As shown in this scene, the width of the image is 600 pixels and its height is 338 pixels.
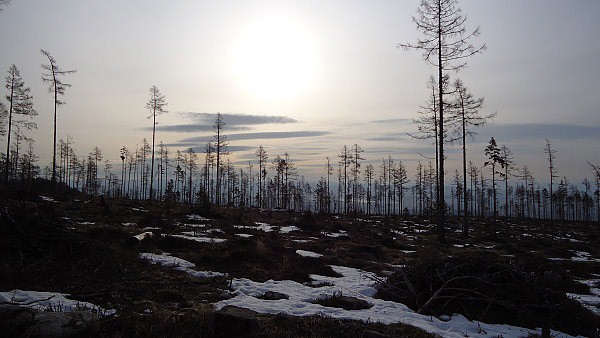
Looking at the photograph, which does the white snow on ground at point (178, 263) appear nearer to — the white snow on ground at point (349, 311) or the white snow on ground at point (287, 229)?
the white snow on ground at point (349, 311)

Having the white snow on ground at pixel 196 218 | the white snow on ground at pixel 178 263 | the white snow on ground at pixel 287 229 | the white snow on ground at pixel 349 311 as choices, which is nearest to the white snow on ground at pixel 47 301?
the white snow on ground at pixel 349 311

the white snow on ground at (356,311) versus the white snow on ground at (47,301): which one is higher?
the white snow on ground at (47,301)

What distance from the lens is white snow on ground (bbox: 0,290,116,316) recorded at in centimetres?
528

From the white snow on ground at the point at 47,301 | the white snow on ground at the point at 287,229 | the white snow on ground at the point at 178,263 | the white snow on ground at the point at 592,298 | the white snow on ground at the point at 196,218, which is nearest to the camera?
the white snow on ground at the point at 47,301

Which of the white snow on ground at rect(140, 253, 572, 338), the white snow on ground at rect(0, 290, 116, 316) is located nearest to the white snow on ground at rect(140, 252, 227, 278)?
the white snow on ground at rect(140, 253, 572, 338)

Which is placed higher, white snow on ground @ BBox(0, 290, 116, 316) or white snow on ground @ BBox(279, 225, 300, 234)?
white snow on ground @ BBox(0, 290, 116, 316)

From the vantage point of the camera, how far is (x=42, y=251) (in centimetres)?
777

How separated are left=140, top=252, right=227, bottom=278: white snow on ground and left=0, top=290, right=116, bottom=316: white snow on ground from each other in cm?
354

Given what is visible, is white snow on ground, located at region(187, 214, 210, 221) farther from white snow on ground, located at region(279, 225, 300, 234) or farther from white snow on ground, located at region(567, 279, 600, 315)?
A: white snow on ground, located at region(567, 279, 600, 315)

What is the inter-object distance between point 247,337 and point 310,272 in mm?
6426

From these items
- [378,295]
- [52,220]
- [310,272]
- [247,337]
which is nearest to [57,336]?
[247,337]

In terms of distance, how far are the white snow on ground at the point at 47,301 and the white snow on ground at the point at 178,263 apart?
354 cm

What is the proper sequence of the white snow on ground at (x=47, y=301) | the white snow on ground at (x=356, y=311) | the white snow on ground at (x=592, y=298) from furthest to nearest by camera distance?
the white snow on ground at (x=592, y=298)
the white snow on ground at (x=356, y=311)
the white snow on ground at (x=47, y=301)

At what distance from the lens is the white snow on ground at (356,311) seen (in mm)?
6590
